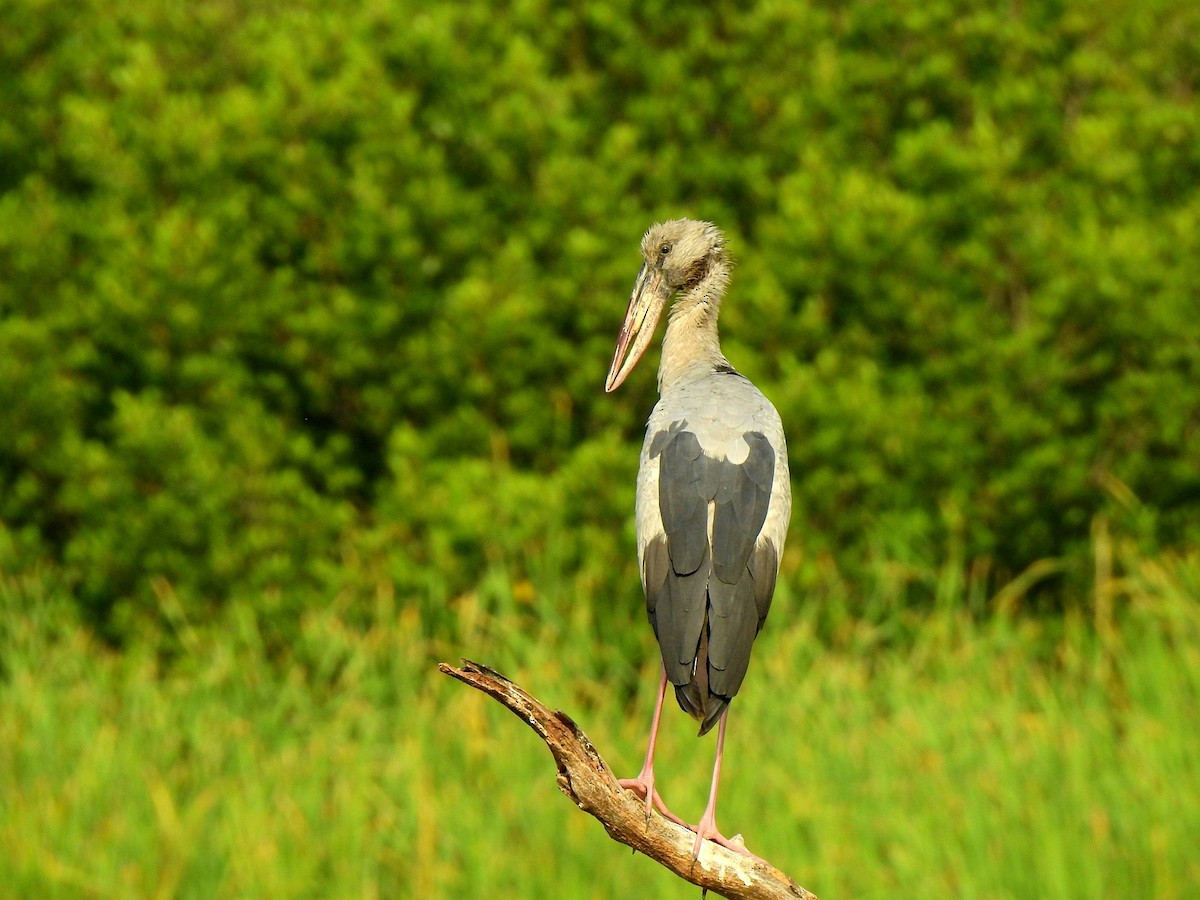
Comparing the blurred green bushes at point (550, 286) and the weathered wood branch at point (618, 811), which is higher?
the blurred green bushes at point (550, 286)

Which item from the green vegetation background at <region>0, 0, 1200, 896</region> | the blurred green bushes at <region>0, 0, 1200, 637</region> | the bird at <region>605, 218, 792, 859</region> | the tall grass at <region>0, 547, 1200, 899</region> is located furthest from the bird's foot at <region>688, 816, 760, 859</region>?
the blurred green bushes at <region>0, 0, 1200, 637</region>

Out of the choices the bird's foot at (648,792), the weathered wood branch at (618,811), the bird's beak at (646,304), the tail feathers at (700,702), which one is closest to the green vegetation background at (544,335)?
the bird's beak at (646,304)

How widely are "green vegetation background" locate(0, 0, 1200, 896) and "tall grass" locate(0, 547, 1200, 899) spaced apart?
68 mm

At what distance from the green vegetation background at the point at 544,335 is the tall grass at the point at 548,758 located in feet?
0.22

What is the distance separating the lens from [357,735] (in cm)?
890

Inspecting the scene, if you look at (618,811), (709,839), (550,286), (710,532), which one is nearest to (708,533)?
(710,532)

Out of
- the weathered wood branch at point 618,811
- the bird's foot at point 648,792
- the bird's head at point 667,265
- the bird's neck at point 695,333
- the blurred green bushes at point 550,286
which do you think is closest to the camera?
the weathered wood branch at point 618,811

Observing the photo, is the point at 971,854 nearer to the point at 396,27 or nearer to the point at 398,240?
the point at 398,240

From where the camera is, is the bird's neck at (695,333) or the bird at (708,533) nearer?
the bird at (708,533)

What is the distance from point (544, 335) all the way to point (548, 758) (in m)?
3.05

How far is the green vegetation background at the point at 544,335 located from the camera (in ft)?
31.1

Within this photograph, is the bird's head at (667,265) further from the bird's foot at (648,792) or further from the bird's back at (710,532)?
the bird's foot at (648,792)

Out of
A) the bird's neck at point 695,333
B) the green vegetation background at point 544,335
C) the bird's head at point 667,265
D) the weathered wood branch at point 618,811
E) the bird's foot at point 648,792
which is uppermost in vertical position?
the green vegetation background at point 544,335

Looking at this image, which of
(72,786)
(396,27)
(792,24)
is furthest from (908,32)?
(72,786)
